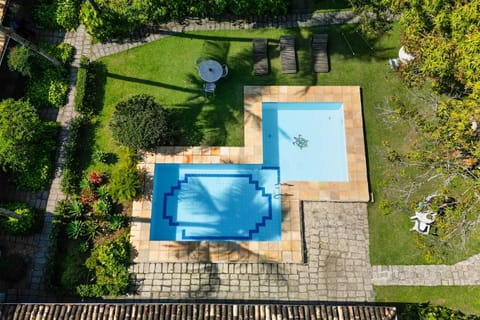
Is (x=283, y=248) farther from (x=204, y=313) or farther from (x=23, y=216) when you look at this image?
(x=23, y=216)

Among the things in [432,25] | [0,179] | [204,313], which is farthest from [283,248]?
[0,179]

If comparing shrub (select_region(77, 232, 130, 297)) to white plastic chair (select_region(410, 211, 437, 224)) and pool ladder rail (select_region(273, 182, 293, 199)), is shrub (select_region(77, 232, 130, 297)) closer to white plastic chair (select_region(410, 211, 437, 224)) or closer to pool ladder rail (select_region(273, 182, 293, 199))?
pool ladder rail (select_region(273, 182, 293, 199))

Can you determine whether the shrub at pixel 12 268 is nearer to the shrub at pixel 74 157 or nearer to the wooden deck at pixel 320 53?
the shrub at pixel 74 157

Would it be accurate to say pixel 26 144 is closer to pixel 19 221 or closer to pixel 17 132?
pixel 17 132

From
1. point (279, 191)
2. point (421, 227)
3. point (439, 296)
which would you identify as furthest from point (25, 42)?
point (439, 296)

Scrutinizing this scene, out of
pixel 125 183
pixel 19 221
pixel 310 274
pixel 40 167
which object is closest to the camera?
pixel 19 221

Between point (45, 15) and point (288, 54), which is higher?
point (45, 15)

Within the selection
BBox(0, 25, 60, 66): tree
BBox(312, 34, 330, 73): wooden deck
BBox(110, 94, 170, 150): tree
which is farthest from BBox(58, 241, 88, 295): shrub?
BBox(312, 34, 330, 73): wooden deck
